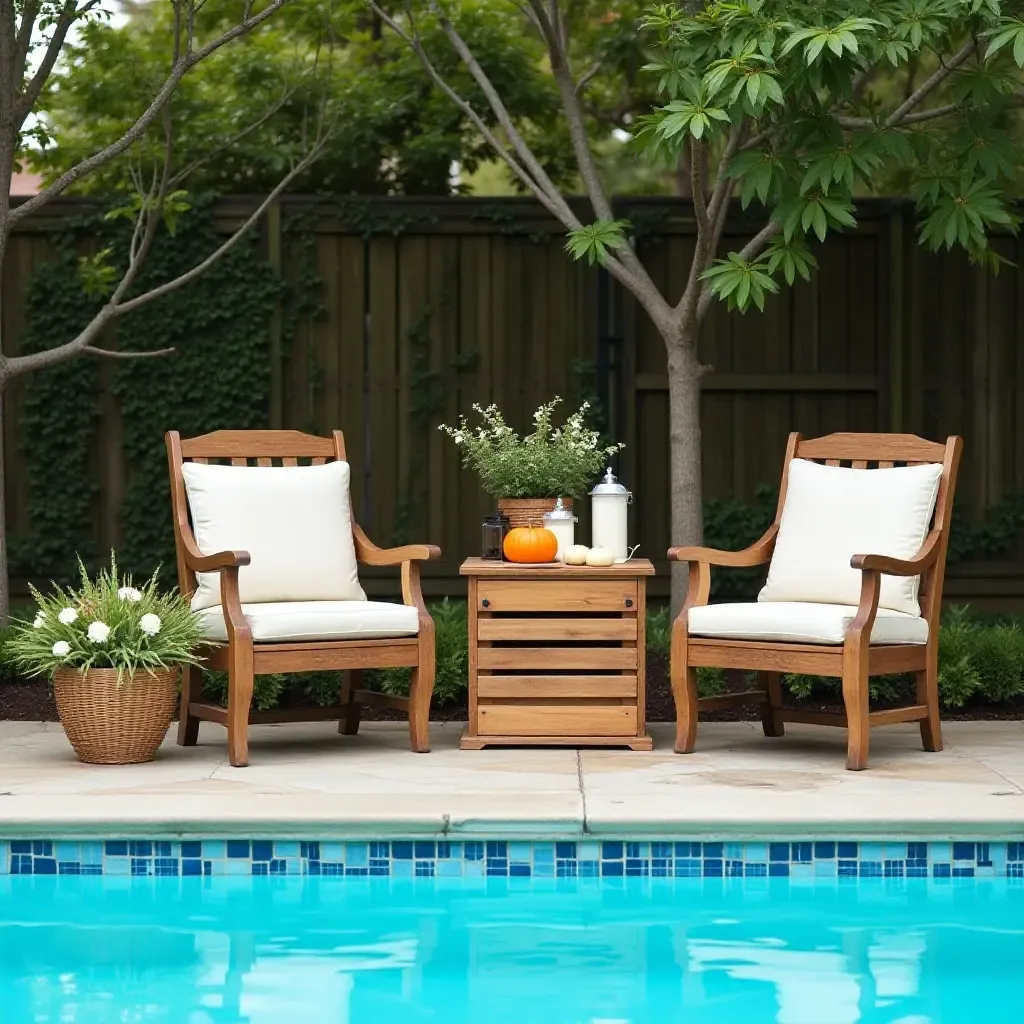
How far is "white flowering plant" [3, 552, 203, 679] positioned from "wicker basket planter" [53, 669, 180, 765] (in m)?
0.04

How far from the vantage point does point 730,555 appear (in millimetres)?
5273

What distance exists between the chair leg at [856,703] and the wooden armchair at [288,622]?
4.04 ft

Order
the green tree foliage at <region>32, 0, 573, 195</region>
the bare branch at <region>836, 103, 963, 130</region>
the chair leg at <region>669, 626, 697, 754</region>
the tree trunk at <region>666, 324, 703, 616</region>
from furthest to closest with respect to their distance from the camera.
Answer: the green tree foliage at <region>32, 0, 573, 195</region>
the tree trunk at <region>666, 324, 703, 616</region>
the bare branch at <region>836, 103, 963, 130</region>
the chair leg at <region>669, 626, 697, 754</region>

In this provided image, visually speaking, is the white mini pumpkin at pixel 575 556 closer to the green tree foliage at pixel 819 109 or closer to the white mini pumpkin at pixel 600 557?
the white mini pumpkin at pixel 600 557

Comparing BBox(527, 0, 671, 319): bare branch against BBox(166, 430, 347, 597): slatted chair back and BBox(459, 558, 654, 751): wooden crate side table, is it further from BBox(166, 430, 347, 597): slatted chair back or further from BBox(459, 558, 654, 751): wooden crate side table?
BBox(459, 558, 654, 751): wooden crate side table

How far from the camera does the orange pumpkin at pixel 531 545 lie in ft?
17.0

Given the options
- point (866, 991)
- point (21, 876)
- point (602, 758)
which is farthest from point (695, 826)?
point (21, 876)

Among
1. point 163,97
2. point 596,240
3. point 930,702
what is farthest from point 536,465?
point 163,97

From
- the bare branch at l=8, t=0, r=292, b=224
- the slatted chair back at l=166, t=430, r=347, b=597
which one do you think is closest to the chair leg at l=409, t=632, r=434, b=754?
the slatted chair back at l=166, t=430, r=347, b=597

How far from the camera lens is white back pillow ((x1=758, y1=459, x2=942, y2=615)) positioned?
503 cm

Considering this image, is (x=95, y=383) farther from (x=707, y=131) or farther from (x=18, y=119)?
(x=707, y=131)

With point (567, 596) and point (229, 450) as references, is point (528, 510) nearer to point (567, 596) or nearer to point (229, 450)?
point (567, 596)

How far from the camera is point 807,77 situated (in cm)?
493

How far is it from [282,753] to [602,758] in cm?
99
